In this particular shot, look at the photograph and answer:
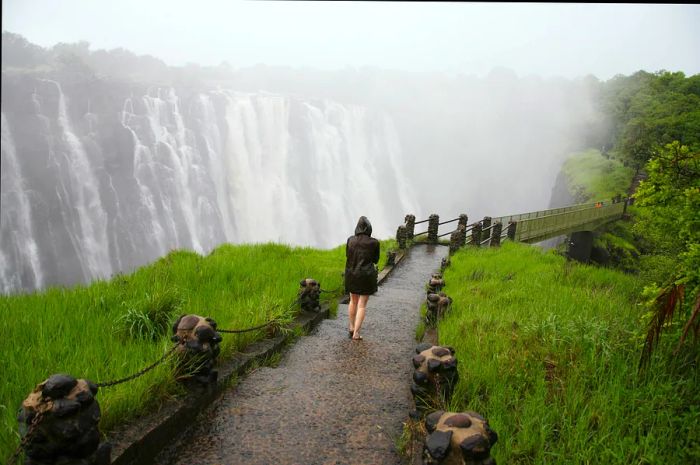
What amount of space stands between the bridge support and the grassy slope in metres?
25.3

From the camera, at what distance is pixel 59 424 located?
2.10 m

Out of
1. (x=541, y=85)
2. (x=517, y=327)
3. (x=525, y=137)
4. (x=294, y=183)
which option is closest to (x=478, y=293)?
(x=517, y=327)

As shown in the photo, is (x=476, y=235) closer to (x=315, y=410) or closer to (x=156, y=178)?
(x=315, y=410)

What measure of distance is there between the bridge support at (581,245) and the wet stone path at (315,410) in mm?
26220

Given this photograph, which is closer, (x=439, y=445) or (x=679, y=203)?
(x=439, y=445)

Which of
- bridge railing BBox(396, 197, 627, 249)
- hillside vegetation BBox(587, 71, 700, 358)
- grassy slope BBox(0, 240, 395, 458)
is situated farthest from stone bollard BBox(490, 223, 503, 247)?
grassy slope BBox(0, 240, 395, 458)

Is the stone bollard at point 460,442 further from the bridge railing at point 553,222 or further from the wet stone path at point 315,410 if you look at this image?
the bridge railing at point 553,222

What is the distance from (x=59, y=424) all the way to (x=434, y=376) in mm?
2400

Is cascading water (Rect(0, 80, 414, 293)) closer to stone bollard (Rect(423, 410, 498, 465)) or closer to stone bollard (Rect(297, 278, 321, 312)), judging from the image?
stone bollard (Rect(297, 278, 321, 312))

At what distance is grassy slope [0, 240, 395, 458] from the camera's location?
9.31 ft

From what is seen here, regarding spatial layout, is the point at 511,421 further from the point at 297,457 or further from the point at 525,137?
the point at 525,137

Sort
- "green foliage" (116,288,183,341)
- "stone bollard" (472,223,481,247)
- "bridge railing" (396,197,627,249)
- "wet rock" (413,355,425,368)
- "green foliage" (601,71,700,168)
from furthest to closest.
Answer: "green foliage" (601,71,700,168) → "stone bollard" (472,223,481,247) → "bridge railing" (396,197,627,249) → "green foliage" (116,288,183,341) → "wet rock" (413,355,425,368)

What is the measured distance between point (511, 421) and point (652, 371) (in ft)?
5.04

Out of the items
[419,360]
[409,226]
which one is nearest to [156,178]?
[409,226]
